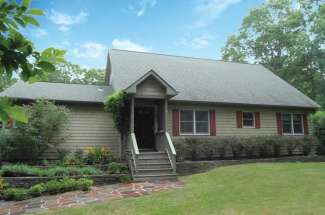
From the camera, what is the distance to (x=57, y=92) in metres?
13.5

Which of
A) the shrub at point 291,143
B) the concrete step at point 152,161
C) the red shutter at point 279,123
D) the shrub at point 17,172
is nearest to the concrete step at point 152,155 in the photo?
the concrete step at point 152,161

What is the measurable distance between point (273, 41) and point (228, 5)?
1176cm

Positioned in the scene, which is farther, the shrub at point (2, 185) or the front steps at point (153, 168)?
the front steps at point (153, 168)

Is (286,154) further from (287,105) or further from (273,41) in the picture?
(273,41)

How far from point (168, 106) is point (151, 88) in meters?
1.77

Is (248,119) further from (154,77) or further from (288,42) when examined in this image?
(288,42)

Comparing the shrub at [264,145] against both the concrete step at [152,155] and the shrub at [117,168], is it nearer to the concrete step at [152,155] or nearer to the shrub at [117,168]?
the concrete step at [152,155]

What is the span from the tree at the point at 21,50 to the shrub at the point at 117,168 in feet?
32.0

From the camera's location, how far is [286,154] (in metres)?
15.2

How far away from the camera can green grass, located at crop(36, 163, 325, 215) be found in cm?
622

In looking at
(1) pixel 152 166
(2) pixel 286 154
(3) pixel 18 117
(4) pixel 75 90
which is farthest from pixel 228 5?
(3) pixel 18 117

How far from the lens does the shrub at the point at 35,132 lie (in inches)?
434

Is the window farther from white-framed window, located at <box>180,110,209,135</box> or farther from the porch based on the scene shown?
the porch

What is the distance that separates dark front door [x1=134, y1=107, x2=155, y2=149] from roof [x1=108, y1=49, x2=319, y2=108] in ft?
4.67
